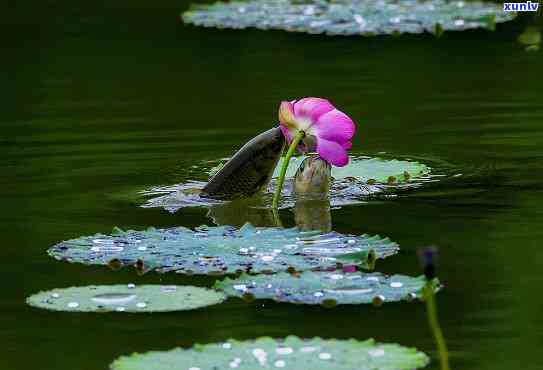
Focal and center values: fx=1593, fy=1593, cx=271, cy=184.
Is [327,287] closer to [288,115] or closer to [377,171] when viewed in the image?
[288,115]

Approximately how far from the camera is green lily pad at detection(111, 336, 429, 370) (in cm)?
372

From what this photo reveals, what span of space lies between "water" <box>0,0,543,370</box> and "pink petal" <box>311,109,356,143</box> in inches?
11.7

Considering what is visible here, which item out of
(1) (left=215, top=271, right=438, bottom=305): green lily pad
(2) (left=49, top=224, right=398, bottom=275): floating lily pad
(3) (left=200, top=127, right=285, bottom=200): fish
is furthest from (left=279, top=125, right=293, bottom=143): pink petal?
(1) (left=215, top=271, right=438, bottom=305): green lily pad

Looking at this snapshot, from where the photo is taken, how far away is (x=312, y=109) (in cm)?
607

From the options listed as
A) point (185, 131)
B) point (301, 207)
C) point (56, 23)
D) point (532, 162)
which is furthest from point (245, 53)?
point (301, 207)

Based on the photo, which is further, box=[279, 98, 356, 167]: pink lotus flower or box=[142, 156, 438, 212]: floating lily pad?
box=[142, 156, 438, 212]: floating lily pad

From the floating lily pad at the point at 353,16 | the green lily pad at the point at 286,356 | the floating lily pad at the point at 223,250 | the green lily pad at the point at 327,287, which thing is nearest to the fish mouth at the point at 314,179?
the floating lily pad at the point at 223,250

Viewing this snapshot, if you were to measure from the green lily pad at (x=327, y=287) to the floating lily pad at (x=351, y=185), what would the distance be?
1.73 metres

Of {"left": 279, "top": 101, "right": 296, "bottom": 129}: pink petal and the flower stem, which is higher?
{"left": 279, "top": 101, "right": 296, "bottom": 129}: pink petal

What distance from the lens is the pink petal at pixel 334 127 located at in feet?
19.9

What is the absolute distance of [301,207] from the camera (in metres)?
6.28

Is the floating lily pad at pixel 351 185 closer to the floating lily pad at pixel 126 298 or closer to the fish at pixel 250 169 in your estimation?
the fish at pixel 250 169

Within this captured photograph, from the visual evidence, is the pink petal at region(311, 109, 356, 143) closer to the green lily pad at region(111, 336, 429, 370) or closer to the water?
the water

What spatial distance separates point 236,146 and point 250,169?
4.99 feet
